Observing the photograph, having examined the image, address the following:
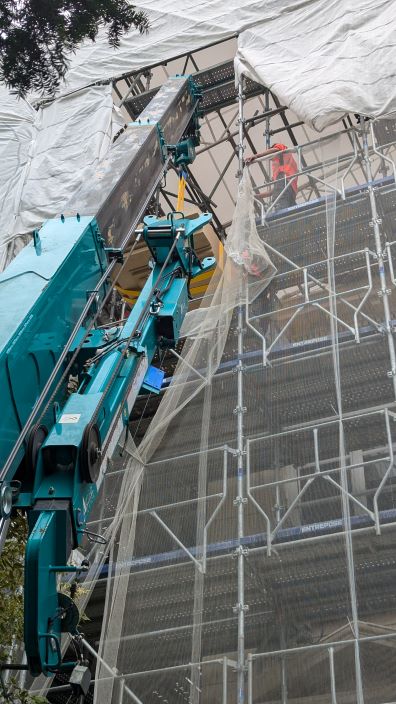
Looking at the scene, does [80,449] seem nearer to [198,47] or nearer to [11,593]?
[11,593]

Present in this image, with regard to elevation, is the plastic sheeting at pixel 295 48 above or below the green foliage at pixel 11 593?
above

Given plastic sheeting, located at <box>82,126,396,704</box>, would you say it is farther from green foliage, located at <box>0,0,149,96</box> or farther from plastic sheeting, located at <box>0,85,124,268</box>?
plastic sheeting, located at <box>0,85,124,268</box>

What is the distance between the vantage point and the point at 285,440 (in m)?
6.60

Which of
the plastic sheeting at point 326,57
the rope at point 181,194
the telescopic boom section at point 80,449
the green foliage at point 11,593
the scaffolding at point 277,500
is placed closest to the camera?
the telescopic boom section at point 80,449

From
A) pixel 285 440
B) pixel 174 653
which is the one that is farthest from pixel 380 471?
pixel 174 653

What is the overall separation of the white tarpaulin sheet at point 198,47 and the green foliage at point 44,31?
4314 millimetres

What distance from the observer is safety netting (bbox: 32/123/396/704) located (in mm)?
5508

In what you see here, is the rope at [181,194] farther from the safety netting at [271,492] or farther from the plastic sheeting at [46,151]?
the plastic sheeting at [46,151]

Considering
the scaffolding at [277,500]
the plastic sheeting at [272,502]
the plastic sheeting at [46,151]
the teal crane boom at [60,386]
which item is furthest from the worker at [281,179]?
the teal crane boom at [60,386]

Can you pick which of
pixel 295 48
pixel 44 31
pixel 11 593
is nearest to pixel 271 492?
pixel 11 593

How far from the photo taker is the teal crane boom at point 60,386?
410cm

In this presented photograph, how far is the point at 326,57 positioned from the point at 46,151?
3.60m

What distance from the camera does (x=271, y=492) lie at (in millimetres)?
6402

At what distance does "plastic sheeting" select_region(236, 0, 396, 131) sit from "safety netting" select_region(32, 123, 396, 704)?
925 millimetres
